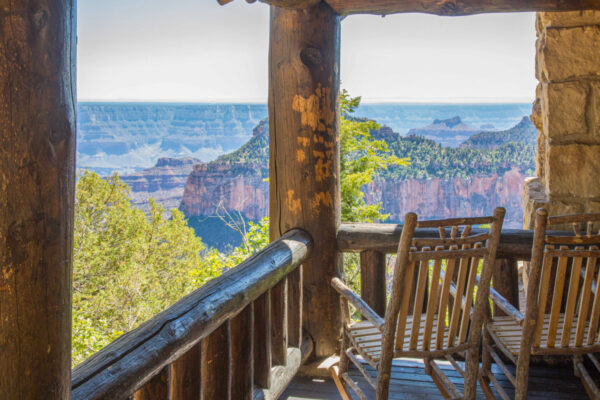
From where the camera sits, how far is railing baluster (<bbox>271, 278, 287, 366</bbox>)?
2.07 metres

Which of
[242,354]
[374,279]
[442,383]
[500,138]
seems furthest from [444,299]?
[500,138]

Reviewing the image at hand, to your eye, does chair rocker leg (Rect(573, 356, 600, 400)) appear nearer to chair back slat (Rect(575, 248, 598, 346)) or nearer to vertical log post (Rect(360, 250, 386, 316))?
chair back slat (Rect(575, 248, 598, 346))

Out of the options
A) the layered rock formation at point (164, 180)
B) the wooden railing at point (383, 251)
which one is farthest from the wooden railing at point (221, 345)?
the layered rock formation at point (164, 180)

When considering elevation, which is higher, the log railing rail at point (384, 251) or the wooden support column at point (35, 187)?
the wooden support column at point (35, 187)

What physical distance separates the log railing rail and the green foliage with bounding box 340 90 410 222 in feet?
18.3

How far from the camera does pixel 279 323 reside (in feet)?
6.85

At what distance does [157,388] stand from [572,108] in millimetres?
2039

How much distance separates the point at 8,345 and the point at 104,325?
44.9 ft

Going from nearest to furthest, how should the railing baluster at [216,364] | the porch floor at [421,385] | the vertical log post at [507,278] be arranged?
1. the railing baluster at [216,364]
2. the porch floor at [421,385]
3. the vertical log post at [507,278]

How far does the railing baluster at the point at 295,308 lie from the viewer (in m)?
2.29

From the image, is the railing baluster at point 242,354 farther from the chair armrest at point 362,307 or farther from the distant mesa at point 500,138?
the distant mesa at point 500,138

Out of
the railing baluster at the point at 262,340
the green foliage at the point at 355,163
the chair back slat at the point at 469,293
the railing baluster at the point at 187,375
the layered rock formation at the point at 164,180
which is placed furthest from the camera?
the layered rock formation at the point at 164,180

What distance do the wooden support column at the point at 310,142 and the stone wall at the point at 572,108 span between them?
0.94 metres

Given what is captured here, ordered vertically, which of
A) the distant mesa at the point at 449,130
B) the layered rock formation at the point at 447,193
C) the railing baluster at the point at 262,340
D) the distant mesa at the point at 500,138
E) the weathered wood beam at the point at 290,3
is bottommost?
the layered rock formation at the point at 447,193
